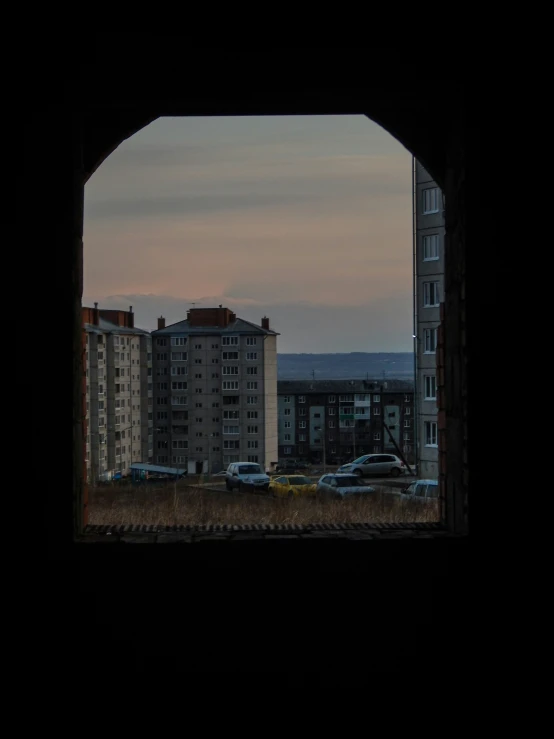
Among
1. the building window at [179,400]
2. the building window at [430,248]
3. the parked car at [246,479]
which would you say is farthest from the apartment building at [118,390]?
the building window at [430,248]

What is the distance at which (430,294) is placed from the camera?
24.9 m

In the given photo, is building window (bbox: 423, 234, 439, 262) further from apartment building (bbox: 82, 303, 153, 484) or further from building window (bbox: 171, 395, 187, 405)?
building window (bbox: 171, 395, 187, 405)

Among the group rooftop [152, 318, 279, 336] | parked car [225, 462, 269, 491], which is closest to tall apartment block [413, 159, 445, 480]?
parked car [225, 462, 269, 491]

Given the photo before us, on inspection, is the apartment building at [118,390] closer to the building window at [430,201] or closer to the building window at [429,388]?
the building window at [429,388]

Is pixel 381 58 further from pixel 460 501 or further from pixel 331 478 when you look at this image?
pixel 331 478

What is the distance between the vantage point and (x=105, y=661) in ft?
10.1

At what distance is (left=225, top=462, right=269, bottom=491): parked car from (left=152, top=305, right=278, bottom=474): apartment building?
26755 millimetres

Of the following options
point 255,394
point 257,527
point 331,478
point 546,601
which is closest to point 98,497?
point 331,478

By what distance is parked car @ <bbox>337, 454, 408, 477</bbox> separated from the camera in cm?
3186

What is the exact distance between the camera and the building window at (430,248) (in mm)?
24797

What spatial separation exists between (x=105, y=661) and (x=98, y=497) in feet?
30.9

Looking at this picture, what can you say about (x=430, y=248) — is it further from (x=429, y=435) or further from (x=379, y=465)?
(x=379, y=465)

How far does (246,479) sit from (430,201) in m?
9.76

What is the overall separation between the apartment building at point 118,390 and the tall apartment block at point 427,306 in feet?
67.3
